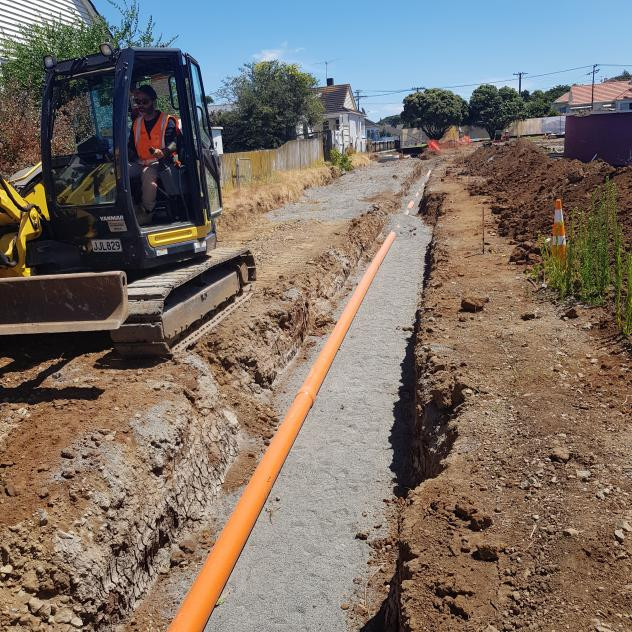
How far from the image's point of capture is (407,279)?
12320 millimetres

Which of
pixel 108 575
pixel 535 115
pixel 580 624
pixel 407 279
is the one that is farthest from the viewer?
pixel 535 115

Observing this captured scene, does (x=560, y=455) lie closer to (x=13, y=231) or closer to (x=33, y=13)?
(x=13, y=231)

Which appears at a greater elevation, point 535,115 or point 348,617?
point 535,115

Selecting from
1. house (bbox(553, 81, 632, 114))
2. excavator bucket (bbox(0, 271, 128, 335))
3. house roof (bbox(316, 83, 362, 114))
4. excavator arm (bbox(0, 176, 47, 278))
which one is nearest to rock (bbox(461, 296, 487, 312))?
excavator bucket (bbox(0, 271, 128, 335))

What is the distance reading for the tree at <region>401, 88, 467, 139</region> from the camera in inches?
2542

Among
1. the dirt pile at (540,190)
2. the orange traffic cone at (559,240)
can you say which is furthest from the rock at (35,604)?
the dirt pile at (540,190)

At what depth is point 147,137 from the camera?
6.68 m

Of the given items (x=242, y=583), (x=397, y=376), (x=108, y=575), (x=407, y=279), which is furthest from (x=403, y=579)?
(x=407, y=279)

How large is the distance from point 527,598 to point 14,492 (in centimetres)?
328

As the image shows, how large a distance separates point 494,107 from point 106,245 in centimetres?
6807

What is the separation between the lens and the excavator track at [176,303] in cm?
611

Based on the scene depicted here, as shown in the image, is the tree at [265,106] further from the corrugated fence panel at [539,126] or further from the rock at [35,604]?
the rock at [35,604]

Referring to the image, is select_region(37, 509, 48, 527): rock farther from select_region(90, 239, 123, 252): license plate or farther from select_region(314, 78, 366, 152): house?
select_region(314, 78, 366, 152): house

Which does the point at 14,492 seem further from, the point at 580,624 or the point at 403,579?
the point at 580,624
